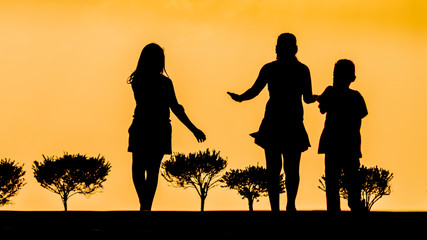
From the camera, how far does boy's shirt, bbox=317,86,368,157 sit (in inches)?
466

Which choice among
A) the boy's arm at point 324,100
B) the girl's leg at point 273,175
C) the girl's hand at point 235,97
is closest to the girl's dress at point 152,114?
the girl's hand at point 235,97

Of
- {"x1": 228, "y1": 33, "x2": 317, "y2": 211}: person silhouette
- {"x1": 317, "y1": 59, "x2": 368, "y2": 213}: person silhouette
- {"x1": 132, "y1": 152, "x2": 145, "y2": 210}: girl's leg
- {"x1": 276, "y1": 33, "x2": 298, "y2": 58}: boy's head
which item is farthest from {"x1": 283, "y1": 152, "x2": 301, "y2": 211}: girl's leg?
{"x1": 132, "y1": 152, "x2": 145, "y2": 210}: girl's leg

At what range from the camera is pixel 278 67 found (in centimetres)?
1211

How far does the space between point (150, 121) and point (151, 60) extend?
34.3 inches

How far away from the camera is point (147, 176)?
12.0 m

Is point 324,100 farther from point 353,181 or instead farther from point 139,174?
point 139,174

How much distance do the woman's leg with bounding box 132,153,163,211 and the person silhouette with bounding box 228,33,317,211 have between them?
154 centimetres

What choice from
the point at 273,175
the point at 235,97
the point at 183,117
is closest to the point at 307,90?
the point at 235,97
